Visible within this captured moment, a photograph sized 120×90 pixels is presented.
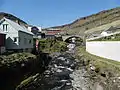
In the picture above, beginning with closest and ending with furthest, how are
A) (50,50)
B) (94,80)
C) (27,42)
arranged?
(94,80) → (27,42) → (50,50)

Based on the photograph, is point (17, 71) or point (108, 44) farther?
point (108, 44)

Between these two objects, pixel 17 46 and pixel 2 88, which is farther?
pixel 17 46

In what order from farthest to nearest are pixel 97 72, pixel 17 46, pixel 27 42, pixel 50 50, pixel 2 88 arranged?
1. pixel 50 50
2. pixel 27 42
3. pixel 17 46
4. pixel 97 72
5. pixel 2 88

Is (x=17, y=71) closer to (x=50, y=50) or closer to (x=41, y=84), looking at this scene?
(x=41, y=84)

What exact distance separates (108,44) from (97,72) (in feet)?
26.6

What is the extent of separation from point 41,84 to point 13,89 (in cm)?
525

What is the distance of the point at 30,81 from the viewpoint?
28234 millimetres

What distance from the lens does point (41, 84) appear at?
92.9 feet

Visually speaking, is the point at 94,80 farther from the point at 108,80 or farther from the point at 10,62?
the point at 10,62

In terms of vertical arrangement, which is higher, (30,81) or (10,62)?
(10,62)

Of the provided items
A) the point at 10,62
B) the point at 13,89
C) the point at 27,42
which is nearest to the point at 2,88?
the point at 13,89

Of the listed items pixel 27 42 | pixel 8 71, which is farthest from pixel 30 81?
pixel 27 42

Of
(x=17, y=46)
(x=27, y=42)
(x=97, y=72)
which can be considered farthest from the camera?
(x=27, y=42)

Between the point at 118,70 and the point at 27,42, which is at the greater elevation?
the point at 27,42
